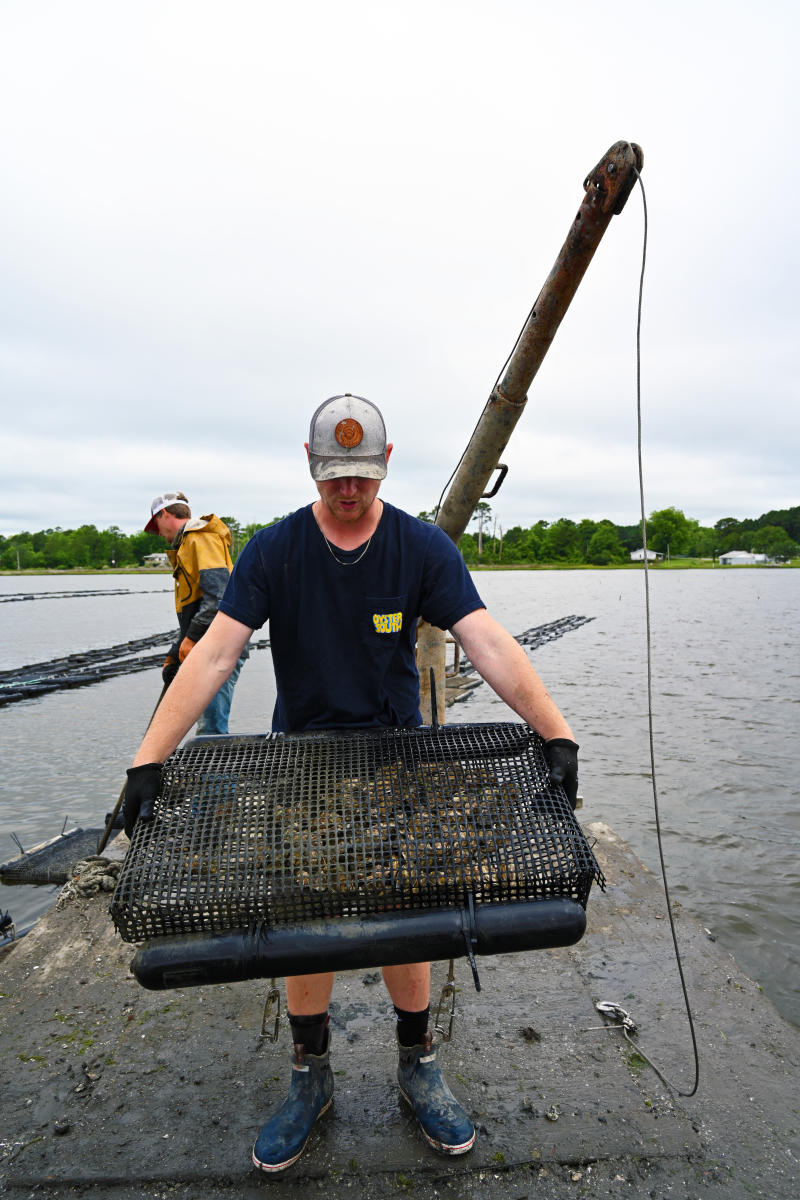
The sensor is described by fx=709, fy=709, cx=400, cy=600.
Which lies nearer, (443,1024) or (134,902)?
(134,902)

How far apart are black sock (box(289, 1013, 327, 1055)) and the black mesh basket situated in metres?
0.63

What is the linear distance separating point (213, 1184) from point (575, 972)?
180 centimetres

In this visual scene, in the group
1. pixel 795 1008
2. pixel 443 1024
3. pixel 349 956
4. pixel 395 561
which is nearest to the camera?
pixel 349 956

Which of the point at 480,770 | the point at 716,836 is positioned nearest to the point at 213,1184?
the point at 480,770

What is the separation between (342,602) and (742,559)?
160m

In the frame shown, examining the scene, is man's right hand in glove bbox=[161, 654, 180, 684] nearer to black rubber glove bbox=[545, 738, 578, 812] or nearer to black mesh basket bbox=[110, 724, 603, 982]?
black mesh basket bbox=[110, 724, 603, 982]

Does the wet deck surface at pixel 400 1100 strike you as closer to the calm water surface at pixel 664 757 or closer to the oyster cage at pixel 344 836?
the oyster cage at pixel 344 836

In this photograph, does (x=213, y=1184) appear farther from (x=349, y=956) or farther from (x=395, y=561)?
(x=395, y=561)

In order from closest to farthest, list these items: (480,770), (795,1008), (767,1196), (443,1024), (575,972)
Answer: (767,1196) < (480,770) < (443,1024) < (575,972) < (795,1008)

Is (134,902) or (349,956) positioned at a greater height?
(134,902)

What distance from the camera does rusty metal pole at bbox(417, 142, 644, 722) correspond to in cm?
267

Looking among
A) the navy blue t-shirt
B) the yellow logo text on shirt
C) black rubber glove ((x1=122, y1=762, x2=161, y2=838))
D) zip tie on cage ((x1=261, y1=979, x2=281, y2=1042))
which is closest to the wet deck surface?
zip tie on cage ((x1=261, y1=979, x2=281, y2=1042))

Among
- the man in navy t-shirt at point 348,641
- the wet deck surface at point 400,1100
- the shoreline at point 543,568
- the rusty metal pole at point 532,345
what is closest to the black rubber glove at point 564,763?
the man in navy t-shirt at point 348,641

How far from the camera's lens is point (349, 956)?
6.16 feet
